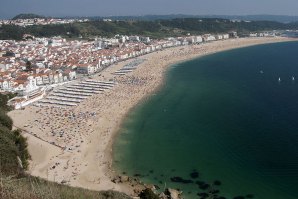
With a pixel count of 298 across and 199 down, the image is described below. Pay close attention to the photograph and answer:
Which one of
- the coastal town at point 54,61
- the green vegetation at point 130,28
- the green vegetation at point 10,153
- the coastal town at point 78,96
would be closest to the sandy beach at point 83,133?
the coastal town at point 78,96

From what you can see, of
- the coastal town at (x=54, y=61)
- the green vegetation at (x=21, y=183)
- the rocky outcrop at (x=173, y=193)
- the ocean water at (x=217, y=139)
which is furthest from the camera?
the coastal town at (x=54, y=61)

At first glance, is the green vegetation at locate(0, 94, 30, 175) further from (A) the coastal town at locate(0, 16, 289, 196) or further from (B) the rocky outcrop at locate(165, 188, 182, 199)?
(B) the rocky outcrop at locate(165, 188, 182, 199)

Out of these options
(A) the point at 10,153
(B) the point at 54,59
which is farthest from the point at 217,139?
(B) the point at 54,59

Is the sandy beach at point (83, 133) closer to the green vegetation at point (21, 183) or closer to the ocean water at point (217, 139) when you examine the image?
the ocean water at point (217, 139)

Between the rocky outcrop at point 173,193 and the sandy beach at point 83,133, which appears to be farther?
the sandy beach at point 83,133

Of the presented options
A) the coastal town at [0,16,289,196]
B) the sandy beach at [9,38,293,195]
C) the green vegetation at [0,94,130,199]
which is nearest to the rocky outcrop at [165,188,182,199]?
the coastal town at [0,16,289,196]

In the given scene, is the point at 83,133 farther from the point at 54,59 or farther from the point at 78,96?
the point at 54,59

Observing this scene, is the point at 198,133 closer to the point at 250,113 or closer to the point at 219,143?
the point at 219,143
